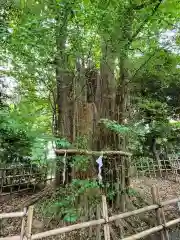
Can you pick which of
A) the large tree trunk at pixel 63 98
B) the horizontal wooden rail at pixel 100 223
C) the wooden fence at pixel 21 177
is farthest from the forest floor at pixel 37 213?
the horizontal wooden rail at pixel 100 223

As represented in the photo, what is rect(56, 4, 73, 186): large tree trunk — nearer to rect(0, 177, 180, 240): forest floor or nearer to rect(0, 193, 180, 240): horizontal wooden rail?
rect(0, 177, 180, 240): forest floor

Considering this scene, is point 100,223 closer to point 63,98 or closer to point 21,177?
point 63,98

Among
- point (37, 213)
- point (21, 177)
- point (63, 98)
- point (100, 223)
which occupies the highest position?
point (63, 98)

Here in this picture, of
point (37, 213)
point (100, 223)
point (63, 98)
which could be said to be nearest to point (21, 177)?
point (37, 213)

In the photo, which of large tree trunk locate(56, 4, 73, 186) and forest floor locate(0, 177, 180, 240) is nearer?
forest floor locate(0, 177, 180, 240)

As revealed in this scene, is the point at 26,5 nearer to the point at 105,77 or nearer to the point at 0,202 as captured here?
the point at 105,77

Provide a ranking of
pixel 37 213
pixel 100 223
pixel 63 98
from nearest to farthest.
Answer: pixel 100 223 → pixel 37 213 → pixel 63 98

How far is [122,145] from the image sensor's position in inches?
186

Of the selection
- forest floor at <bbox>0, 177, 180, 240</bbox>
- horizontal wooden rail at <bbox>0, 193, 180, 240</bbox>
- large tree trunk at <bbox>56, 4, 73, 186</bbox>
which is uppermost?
large tree trunk at <bbox>56, 4, 73, 186</bbox>

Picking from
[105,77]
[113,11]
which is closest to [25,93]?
[105,77]

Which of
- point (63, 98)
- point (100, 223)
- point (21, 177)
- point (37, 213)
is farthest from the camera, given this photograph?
point (21, 177)

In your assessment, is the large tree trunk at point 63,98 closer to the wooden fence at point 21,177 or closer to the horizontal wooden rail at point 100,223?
the horizontal wooden rail at point 100,223

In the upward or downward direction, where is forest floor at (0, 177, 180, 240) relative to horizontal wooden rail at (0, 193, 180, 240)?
downward

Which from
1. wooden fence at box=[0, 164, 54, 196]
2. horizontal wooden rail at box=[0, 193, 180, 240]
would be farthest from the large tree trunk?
wooden fence at box=[0, 164, 54, 196]
